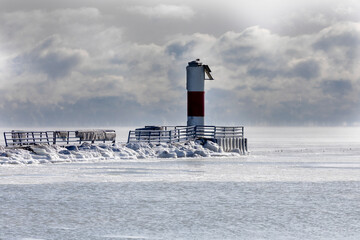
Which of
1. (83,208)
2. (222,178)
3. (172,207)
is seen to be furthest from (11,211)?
(222,178)

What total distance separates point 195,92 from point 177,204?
29.0 meters

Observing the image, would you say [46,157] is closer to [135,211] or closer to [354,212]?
[135,211]

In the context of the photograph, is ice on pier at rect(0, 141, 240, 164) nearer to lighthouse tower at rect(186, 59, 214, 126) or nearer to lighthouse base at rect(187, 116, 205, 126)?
lighthouse base at rect(187, 116, 205, 126)

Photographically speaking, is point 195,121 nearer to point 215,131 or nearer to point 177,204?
point 215,131

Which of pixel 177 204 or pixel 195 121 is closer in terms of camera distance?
pixel 177 204

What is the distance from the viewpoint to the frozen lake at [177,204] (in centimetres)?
1362

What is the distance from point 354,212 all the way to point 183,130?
30928 mm

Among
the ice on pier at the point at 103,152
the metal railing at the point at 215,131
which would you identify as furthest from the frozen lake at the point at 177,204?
the metal railing at the point at 215,131

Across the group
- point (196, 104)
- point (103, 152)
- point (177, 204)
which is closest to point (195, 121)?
point (196, 104)

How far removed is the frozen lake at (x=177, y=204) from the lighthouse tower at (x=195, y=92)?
58.7 feet

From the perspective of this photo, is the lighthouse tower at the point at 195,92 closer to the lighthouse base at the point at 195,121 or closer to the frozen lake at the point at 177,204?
the lighthouse base at the point at 195,121

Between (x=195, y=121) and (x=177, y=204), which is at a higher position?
(x=195, y=121)

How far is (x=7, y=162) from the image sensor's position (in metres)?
32.4

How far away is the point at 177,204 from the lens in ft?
58.2
